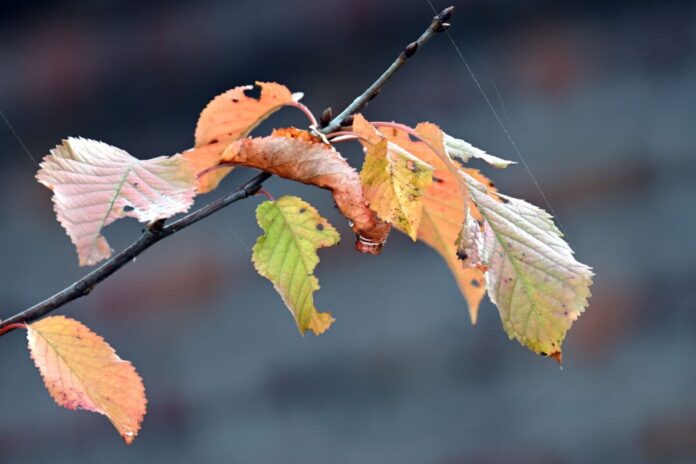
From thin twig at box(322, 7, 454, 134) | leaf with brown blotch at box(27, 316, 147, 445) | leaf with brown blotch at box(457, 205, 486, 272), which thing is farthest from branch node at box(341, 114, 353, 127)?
leaf with brown blotch at box(27, 316, 147, 445)

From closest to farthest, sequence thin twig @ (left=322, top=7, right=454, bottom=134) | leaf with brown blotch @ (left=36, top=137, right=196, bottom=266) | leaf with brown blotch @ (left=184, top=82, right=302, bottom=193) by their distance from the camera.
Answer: leaf with brown blotch @ (left=36, top=137, right=196, bottom=266) → thin twig @ (left=322, top=7, right=454, bottom=134) → leaf with brown blotch @ (left=184, top=82, right=302, bottom=193)

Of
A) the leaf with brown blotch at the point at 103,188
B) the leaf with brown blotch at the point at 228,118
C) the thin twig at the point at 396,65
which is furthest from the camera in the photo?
the leaf with brown blotch at the point at 228,118

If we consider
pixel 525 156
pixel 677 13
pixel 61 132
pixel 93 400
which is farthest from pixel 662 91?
pixel 93 400

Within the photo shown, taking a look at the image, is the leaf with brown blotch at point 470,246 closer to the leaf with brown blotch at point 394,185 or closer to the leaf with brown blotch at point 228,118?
the leaf with brown blotch at point 394,185

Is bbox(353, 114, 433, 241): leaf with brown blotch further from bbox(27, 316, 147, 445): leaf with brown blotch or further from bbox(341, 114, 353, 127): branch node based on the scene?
bbox(27, 316, 147, 445): leaf with brown blotch

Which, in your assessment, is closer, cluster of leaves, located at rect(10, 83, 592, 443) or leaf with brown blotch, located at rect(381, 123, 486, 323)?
cluster of leaves, located at rect(10, 83, 592, 443)

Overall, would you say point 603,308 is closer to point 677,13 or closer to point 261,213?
point 677,13

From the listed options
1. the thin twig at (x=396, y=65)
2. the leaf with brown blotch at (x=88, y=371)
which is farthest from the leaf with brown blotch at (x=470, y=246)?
the leaf with brown blotch at (x=88, y=371)
